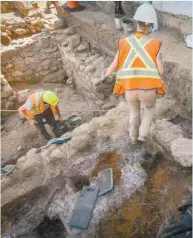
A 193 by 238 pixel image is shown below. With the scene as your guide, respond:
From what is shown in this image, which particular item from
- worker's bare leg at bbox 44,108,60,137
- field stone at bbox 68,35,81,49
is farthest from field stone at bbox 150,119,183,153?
field stone at bbox 68,35,81,49

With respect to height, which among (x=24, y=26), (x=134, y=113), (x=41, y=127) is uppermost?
(x=24, y=26)

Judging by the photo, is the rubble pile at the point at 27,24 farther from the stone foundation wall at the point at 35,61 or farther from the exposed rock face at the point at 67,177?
the exposed rock face at the point at 67,177

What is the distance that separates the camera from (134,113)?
3389 millimetres

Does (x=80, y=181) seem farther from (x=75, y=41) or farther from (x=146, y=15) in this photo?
(x=75, y=41)

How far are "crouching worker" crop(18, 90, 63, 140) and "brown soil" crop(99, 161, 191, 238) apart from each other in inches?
93.1

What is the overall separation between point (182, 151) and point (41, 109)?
9.05ft

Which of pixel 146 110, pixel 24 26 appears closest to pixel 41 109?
pixel 146 110

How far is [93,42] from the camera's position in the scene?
21.9 ft

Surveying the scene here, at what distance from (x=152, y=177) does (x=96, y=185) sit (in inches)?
26.2

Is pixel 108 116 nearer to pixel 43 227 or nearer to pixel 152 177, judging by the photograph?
pixel 152 177

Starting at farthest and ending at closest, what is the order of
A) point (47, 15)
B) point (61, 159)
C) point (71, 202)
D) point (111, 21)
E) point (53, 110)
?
point (47, 15) → point (111, 21) → point (53, 110) → point (61, 159) → point (71, 202)

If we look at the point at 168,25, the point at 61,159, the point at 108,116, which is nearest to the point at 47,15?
the point at 168,25

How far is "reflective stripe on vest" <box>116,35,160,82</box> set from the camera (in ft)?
9.34

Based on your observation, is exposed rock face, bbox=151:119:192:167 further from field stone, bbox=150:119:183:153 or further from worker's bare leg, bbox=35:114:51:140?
worker's bare leg, bbox=35:114:51:140
